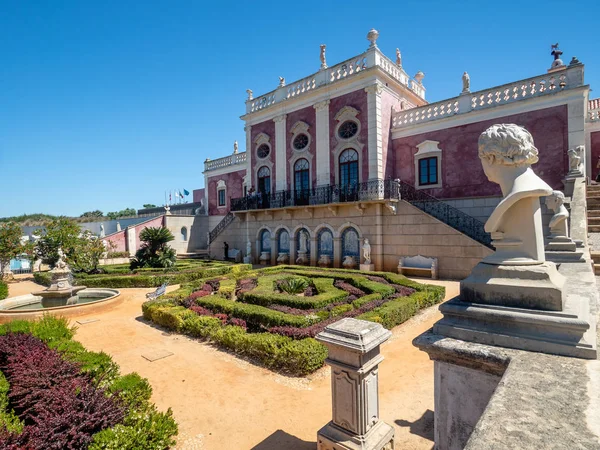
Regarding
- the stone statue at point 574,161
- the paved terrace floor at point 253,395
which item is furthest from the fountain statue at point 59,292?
the stone statue at point 574,161

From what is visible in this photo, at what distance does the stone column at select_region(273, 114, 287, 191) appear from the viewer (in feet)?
73.6

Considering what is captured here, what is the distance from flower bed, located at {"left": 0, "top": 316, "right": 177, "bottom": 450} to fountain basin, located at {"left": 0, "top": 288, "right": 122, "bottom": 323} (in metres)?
5.35

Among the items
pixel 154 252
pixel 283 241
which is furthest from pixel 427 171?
pixel 154 252

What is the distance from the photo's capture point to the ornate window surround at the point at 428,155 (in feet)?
57.8

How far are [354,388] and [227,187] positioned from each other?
28.4 m

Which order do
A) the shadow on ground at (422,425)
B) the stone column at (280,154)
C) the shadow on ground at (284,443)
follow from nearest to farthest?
the shadow on ground at (284,443) → the shadow on ground at (422,425) → the stone column at (280,154)

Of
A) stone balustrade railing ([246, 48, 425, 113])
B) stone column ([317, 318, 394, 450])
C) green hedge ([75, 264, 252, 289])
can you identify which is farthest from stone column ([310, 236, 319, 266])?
stone column ([317, 318, 394, 450])

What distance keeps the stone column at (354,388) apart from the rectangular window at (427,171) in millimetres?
15949

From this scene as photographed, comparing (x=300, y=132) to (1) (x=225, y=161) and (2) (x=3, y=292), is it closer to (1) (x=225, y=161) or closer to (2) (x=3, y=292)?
(1) (x=225, y=161)

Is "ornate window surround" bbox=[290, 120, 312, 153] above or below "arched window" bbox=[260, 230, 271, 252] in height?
above

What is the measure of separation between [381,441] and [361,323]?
138cm

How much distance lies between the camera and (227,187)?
3058cm

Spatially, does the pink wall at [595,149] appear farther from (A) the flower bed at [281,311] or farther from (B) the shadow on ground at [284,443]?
(B) the shadow on ground at [284,443]

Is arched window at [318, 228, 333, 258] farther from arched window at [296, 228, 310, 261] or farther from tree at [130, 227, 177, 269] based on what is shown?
tree at [130, 227, 177, 269]
